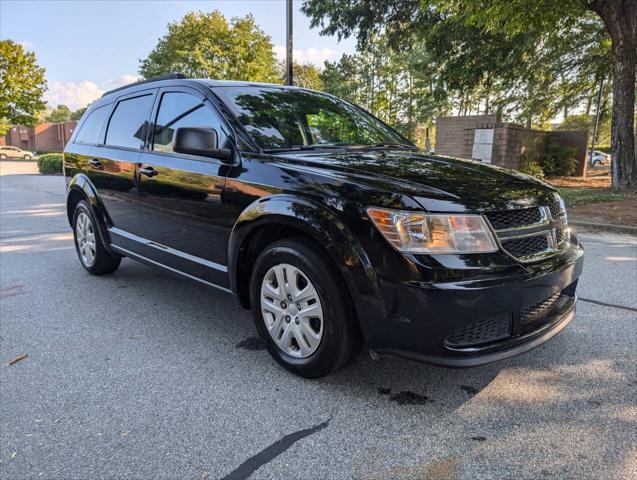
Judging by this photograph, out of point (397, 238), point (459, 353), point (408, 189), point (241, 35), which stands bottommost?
point (459, 353)

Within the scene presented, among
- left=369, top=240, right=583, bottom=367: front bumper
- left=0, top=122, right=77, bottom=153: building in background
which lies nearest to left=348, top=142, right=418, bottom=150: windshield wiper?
left=369, top=240, right=583, bottom=367: front bumper

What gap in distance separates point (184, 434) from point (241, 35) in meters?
30.0

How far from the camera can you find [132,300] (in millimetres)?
4320

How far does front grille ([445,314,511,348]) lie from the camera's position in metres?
2.30

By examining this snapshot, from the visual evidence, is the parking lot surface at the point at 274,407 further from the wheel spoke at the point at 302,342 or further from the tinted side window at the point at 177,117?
the tinted side window at the point at 177,117

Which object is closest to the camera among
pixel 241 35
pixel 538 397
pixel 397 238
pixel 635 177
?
pixel 397 238

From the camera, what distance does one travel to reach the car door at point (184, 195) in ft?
10.4

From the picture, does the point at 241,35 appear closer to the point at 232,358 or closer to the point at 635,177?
the point at 635,177

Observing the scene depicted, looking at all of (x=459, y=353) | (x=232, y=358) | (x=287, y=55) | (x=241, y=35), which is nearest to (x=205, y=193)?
(x=232, y=358)

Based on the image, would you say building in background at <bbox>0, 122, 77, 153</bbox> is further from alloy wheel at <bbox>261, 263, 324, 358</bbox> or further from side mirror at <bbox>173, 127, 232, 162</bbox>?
alloy wheel at <bbox>261, 263, 324, 358</bbox>

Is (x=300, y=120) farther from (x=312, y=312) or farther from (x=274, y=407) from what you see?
(x=274, y=407)

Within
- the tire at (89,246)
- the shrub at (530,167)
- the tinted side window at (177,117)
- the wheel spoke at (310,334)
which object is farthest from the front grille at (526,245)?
the shrub at (530,167)

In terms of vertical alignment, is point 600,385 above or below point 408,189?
below

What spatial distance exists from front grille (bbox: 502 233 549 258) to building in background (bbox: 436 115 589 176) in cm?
1063
